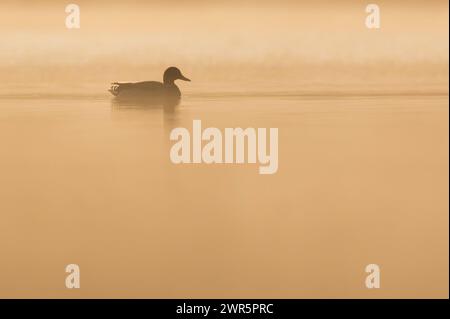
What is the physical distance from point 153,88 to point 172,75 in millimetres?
72

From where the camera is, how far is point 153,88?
79.4 inches

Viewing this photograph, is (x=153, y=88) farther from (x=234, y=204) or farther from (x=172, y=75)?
(x=234, y=204)

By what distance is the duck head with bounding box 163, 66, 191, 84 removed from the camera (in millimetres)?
2027

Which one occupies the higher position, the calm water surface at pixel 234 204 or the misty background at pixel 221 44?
the misty background at pixel 221 44

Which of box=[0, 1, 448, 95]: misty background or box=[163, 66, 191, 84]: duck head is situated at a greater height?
box=[0, 1, 448, 95]: misty background

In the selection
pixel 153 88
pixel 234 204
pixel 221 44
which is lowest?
pixel 234 204

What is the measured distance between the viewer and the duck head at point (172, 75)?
79.8 inches

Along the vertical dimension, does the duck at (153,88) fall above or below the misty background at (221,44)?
below

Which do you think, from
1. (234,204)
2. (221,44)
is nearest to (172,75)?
(221,44)

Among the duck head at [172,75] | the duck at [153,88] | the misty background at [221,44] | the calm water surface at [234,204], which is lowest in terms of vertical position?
the calm water surface at [234,204]

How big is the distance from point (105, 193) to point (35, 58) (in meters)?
0.48

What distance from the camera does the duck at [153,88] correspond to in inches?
79.5

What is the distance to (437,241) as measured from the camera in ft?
6.73

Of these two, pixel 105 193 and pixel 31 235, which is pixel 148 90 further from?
pixel 31 235
